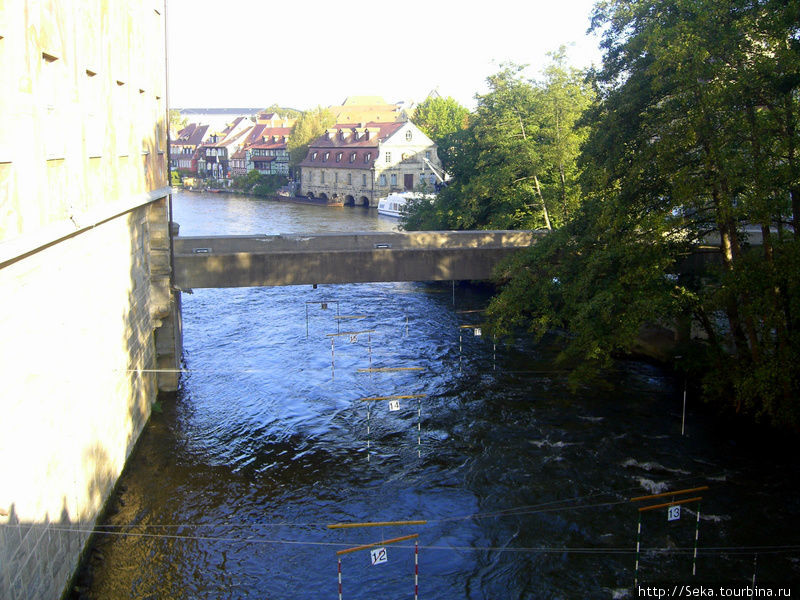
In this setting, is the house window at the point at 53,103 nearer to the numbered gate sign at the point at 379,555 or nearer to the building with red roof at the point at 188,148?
the numbered gate sign at the point at 379,555

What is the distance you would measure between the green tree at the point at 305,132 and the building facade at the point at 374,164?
5.58 metres

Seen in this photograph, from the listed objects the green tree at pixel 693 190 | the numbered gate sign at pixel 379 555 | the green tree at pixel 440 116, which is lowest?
the numbered gate sign at pixel 379 555

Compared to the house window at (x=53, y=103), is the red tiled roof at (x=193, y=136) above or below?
above

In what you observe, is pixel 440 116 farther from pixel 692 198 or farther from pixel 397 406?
pixel 397 406

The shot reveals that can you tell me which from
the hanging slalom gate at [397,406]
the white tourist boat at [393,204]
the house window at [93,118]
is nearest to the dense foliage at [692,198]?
the hanging slalom gate at [397,406]

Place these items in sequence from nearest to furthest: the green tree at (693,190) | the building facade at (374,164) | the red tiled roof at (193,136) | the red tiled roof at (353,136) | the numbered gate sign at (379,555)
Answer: the numbered gate sign at (379,555) < the green tree at (693,190) < the building facade at (374,164) < the red tiled roof at (353,136) < the red tiled roof at (193,136)

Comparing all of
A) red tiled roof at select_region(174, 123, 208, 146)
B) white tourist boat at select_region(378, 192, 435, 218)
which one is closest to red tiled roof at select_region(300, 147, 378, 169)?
white tourist boat at select_region(378, 192, 435, 218)

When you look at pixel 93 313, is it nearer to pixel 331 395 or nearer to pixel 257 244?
pixel 331 395

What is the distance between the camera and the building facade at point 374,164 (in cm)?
7975

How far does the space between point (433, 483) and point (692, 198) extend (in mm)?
8122

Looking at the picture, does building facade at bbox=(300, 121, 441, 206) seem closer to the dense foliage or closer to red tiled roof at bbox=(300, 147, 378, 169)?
red tiled roof at bbox=(300, 147, 378, 169)

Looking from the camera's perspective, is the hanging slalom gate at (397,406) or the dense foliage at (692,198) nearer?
the dense foliage at (692,198)

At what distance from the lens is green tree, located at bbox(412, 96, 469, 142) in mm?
90375

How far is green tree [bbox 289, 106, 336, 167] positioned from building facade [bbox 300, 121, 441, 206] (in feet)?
18.3
